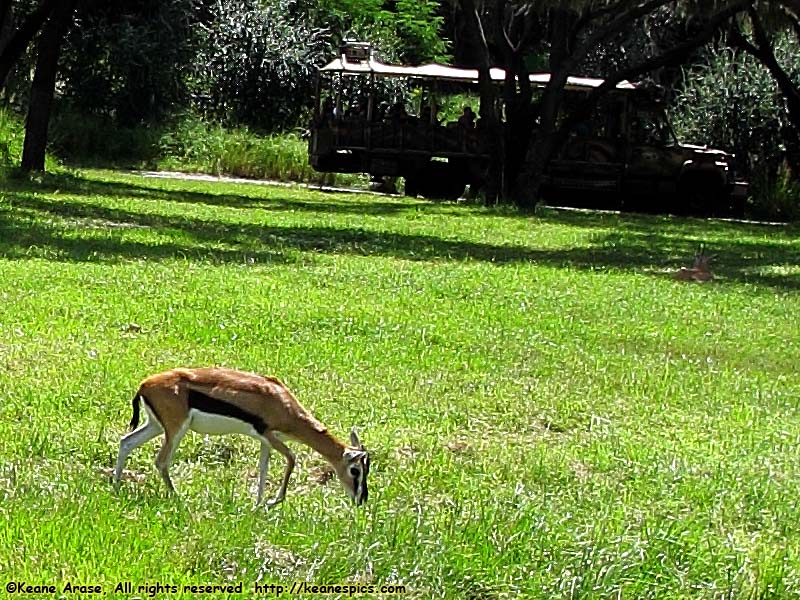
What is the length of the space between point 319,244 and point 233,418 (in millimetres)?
12205

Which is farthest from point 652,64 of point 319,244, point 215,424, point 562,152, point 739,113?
point 215,424

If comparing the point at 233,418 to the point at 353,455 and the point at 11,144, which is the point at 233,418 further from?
the point at 11,144

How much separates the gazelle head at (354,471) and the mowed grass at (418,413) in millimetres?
69

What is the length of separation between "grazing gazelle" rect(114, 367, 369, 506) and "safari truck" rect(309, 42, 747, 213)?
2450cm

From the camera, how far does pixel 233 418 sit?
5.45 meters

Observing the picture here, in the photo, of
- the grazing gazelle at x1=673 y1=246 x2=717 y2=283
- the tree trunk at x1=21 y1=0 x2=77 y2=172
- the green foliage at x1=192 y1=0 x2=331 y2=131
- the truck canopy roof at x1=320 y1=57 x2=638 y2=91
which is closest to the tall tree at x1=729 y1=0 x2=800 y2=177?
the truck canopy roof at x1=320 y1=57 x2=638 y2=91

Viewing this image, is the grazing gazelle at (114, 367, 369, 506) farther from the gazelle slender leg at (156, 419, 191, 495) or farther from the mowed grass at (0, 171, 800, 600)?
the mowed grass at (0, 171, 800, 600)

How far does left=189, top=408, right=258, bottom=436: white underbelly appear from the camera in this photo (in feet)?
17.8

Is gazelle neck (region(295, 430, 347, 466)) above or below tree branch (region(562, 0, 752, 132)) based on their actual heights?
below

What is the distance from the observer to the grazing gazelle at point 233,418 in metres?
5.43

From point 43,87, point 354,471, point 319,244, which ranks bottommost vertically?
point 319,244

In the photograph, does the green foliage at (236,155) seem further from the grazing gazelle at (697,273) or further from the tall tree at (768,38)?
the grazing gazelle at (697,273)

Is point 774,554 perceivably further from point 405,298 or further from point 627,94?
point 627,94

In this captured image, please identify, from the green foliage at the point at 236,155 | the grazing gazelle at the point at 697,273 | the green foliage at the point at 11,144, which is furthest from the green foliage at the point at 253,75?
the grazing gazelle at the point at 697,273
